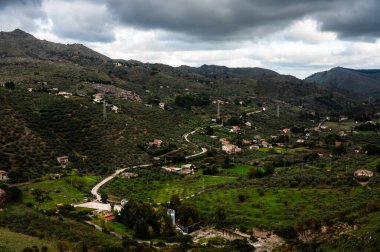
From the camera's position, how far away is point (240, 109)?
157 meters

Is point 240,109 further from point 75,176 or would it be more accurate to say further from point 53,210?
point 53,210

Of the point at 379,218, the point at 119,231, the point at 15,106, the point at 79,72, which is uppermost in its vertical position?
the point at 79,72

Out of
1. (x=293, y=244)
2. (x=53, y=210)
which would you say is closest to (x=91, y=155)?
(x=53, y=210)

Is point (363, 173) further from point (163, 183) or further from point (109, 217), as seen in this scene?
point (109, 217)

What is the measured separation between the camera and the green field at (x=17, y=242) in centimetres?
3328

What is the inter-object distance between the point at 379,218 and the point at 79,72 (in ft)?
447

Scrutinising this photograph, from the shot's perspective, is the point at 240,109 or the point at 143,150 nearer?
the point at 143,150

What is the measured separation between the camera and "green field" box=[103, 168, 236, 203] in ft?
193

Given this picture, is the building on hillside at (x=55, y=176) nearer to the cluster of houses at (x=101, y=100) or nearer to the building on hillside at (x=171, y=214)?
the building on hillside at (x=171, y=214)

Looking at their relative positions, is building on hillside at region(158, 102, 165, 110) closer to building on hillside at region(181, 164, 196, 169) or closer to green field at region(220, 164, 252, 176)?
building on hillside at region(181, 164, 196, 169)

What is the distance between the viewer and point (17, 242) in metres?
35.1

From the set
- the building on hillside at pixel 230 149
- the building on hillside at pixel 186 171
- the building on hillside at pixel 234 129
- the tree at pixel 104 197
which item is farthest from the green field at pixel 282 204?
the building on hillside at pixel 234 129

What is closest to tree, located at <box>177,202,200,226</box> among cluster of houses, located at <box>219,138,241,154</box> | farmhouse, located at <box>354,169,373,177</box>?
farmhouse, located at <box>354,169,373,177</box>

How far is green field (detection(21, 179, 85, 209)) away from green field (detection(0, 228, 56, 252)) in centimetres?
1166
